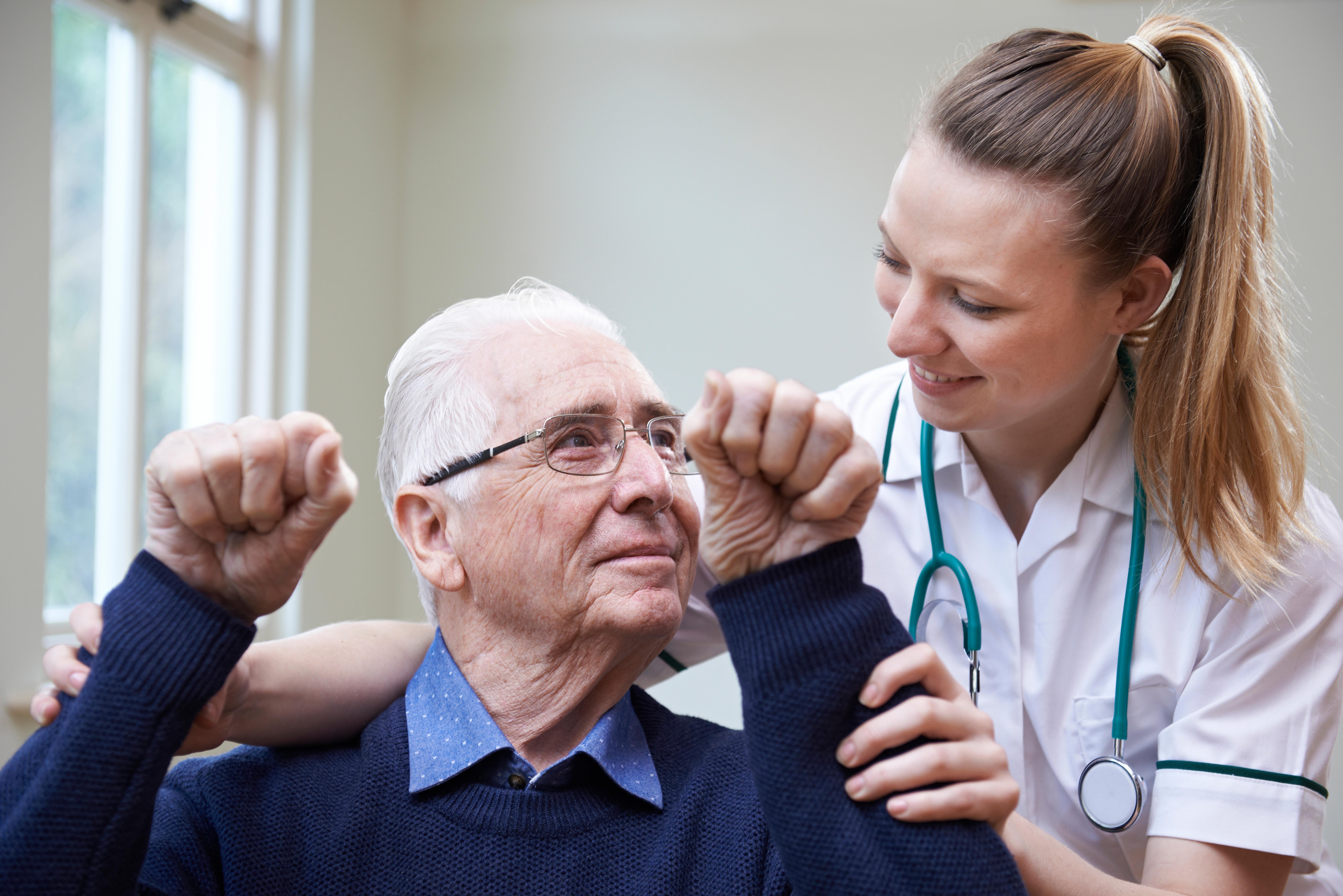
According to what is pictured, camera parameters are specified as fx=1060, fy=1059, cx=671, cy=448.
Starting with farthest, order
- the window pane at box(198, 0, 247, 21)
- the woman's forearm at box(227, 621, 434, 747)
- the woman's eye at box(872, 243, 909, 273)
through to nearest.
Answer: the window pane at box(198, 0, 247, 21) → the woman's eye at box(872, 243, 909, 273) → the woman's forearm at box(227, 621, 434, 747)

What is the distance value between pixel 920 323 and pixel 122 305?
7.66ft

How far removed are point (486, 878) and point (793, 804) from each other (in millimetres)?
444

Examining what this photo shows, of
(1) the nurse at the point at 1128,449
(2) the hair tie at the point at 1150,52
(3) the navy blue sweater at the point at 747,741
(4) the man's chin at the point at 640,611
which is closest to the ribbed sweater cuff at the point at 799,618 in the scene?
(3) the navy blue sweater at the point at 747,741

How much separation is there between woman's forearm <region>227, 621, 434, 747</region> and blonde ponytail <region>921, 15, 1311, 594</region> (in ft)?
3.21

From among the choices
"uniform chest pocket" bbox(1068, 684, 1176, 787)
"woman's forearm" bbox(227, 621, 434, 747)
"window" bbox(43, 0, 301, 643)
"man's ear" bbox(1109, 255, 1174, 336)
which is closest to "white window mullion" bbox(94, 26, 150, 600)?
"window" bbox(43, 0, 301, 643)

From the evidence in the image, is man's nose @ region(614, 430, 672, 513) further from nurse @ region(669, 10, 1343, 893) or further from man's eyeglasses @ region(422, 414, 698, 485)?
nurse @ region(669, 10, 1343, 893)

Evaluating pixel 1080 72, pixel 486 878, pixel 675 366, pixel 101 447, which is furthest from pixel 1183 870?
pixel 101 447

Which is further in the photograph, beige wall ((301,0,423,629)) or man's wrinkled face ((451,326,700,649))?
beige wall ((301,0,423,629))

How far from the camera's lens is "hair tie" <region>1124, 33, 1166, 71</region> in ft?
4.59

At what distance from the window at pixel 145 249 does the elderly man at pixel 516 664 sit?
4.93 feet

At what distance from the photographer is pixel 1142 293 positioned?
1.40m

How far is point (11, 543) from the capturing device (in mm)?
2268

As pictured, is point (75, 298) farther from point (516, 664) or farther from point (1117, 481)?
point (1117, 481)

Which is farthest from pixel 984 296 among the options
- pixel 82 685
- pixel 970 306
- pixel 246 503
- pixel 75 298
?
pixel 75 298
